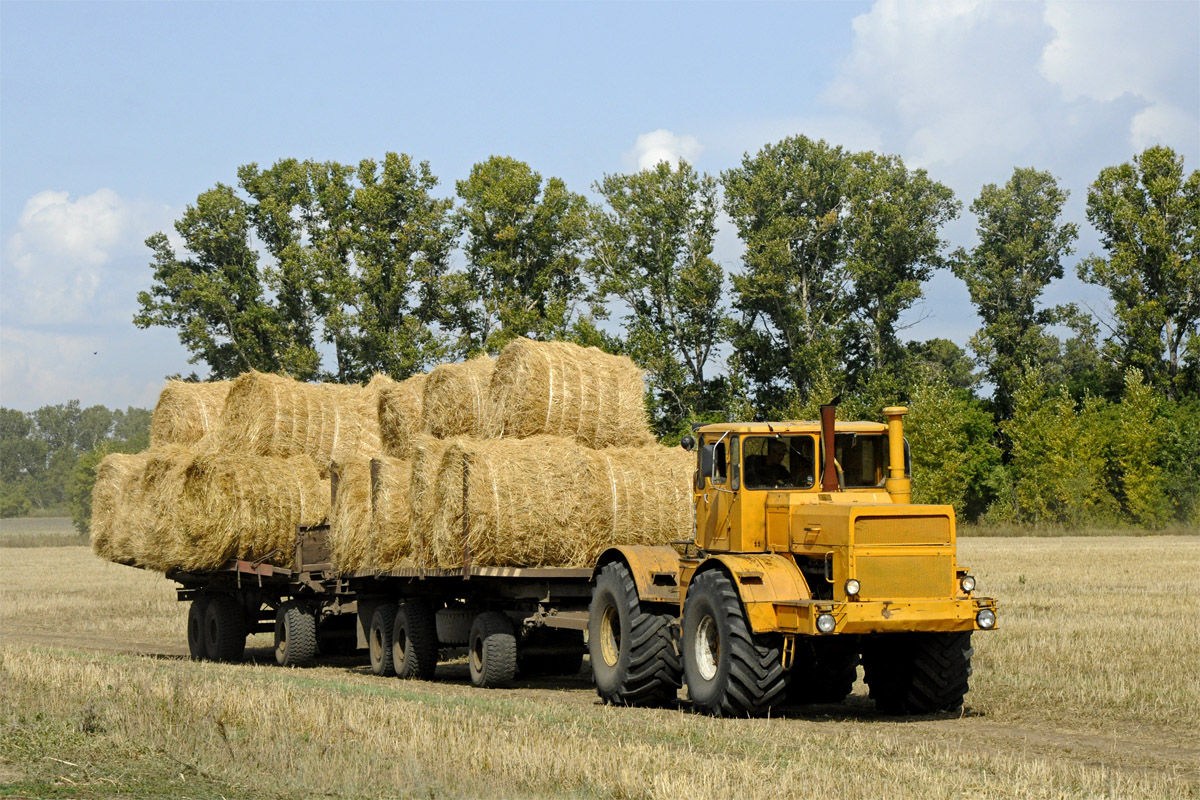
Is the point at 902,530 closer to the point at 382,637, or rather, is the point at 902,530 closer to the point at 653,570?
the point at 653,570

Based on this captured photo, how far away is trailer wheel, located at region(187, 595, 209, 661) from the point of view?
2098 centimetres

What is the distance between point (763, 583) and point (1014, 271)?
5782cm

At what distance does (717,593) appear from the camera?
12156mm

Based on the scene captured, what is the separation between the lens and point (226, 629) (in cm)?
2042

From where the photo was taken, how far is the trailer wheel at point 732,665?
1182 centimetres

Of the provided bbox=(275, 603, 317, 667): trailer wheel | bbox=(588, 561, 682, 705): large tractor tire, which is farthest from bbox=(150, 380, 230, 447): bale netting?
bbox=(588, 561, 682, 705): large tractor tire

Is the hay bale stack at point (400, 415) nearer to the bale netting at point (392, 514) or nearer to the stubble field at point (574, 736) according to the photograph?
the bale netting at point (392, 514)

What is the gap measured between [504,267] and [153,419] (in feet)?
110

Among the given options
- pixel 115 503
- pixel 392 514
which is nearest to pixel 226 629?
pixel 115 503

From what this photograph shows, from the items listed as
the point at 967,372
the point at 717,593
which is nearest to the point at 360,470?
the point at 717,593

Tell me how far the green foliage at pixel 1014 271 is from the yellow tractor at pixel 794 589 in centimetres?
4953

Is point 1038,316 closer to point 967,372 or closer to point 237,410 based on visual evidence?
→ point 967,372

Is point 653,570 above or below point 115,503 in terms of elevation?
below

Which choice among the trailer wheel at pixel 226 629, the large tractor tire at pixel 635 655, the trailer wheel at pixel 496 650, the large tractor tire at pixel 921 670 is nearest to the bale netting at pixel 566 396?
the trailer wheel at pixel 496 650
